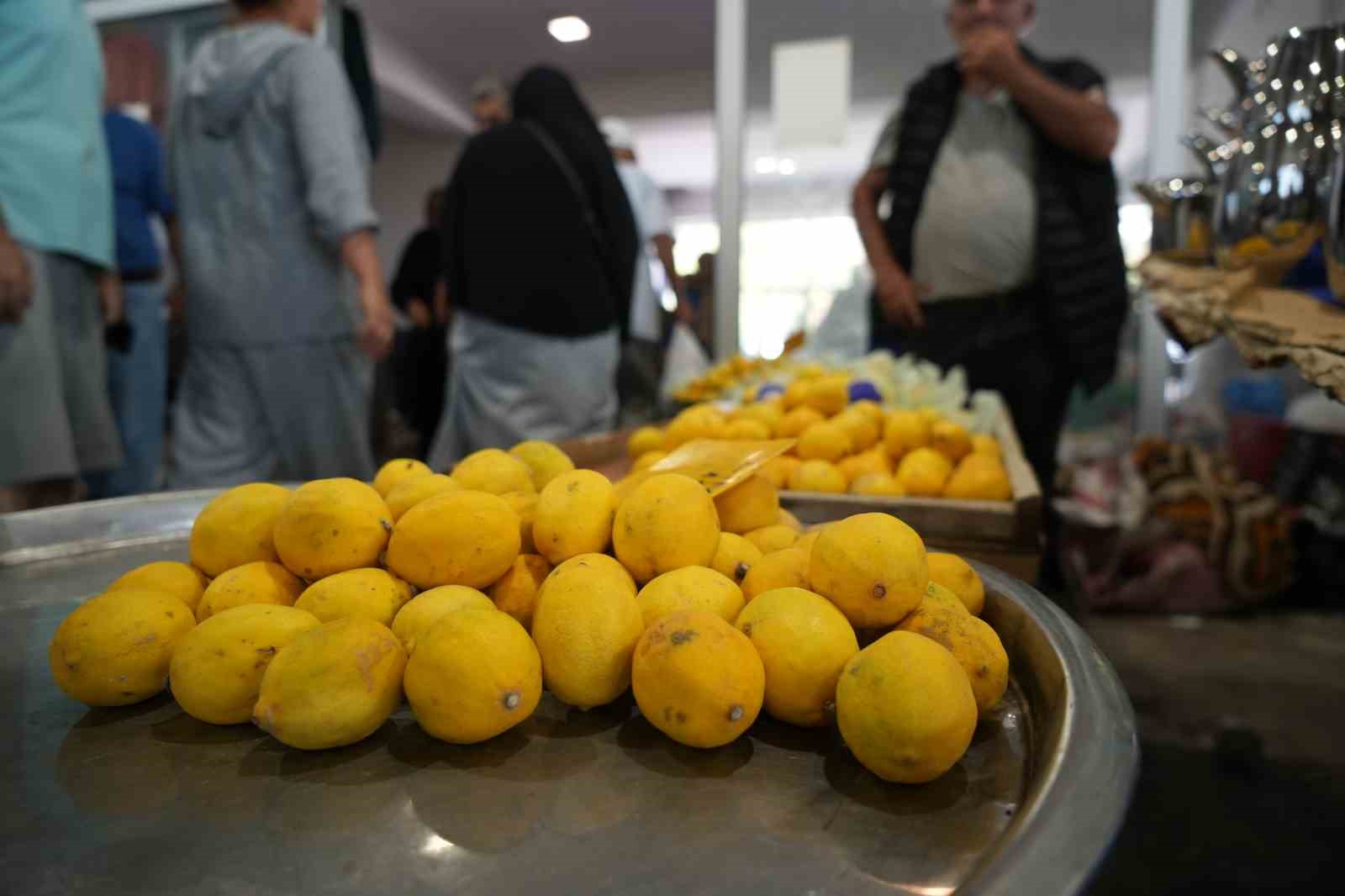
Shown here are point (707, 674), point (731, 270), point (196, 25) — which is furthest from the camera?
point (196, 25)

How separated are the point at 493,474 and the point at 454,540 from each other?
8.2 inches

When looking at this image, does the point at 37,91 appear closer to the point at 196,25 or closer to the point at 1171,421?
the point at 196,25

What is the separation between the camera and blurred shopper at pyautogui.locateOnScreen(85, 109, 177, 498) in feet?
11.0

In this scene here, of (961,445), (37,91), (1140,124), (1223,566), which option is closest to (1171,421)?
(1223,566)

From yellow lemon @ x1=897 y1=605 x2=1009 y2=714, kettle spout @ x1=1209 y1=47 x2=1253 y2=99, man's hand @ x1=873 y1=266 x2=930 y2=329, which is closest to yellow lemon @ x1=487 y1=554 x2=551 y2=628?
yellow lemon @ x1=897 y1=605 x2=1009 y2=714

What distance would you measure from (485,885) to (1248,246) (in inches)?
55.6

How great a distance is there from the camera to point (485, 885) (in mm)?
464

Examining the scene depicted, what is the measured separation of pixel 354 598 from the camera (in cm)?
69

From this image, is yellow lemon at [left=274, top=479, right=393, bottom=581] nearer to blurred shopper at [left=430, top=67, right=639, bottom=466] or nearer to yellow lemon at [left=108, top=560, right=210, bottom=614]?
yellow lemon at [left=108, top=560, right=210, bottom=614]

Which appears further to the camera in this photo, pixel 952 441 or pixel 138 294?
pixel 138 294

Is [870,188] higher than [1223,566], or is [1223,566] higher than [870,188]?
[870,188]

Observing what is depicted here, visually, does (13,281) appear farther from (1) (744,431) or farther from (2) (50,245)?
(1) (744,431)

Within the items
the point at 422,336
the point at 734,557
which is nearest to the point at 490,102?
the point at 422,336

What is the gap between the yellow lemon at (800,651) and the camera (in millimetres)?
616
